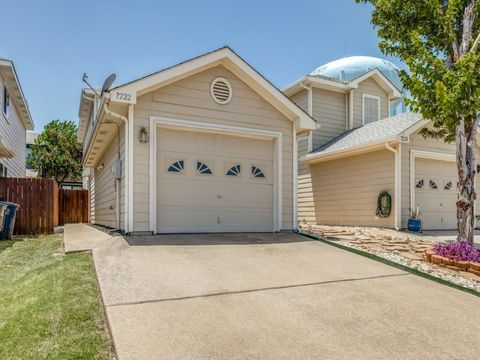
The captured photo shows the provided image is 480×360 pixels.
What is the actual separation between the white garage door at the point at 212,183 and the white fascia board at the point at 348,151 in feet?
13.1

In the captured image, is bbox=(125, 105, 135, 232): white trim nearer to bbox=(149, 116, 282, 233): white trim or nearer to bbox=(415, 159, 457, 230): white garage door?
bbox=(149, 116, 282, 233): white trim

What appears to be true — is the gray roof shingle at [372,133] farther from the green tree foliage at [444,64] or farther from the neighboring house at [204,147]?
the green tree foliage at [444,64]

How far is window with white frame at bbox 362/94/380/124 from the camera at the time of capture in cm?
1562

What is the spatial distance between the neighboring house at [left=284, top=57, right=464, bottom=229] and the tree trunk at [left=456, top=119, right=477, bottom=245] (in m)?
3.90

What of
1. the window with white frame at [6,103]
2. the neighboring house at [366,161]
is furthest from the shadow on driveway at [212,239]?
the window with white frame at [6,103]

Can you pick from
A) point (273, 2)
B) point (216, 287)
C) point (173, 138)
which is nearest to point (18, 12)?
point (173, 138)

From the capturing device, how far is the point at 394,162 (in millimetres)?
10664

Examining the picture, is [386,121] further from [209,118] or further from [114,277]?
[114,277]

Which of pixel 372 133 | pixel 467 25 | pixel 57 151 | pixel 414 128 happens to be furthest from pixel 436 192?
pixel 57 151

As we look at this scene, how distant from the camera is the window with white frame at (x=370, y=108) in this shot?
51.3 feet

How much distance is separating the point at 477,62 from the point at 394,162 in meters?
5.11

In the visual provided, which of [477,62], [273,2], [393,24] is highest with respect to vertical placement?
[273,2]

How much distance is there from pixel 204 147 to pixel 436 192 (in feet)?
26.1

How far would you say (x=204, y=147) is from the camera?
7.94 m
